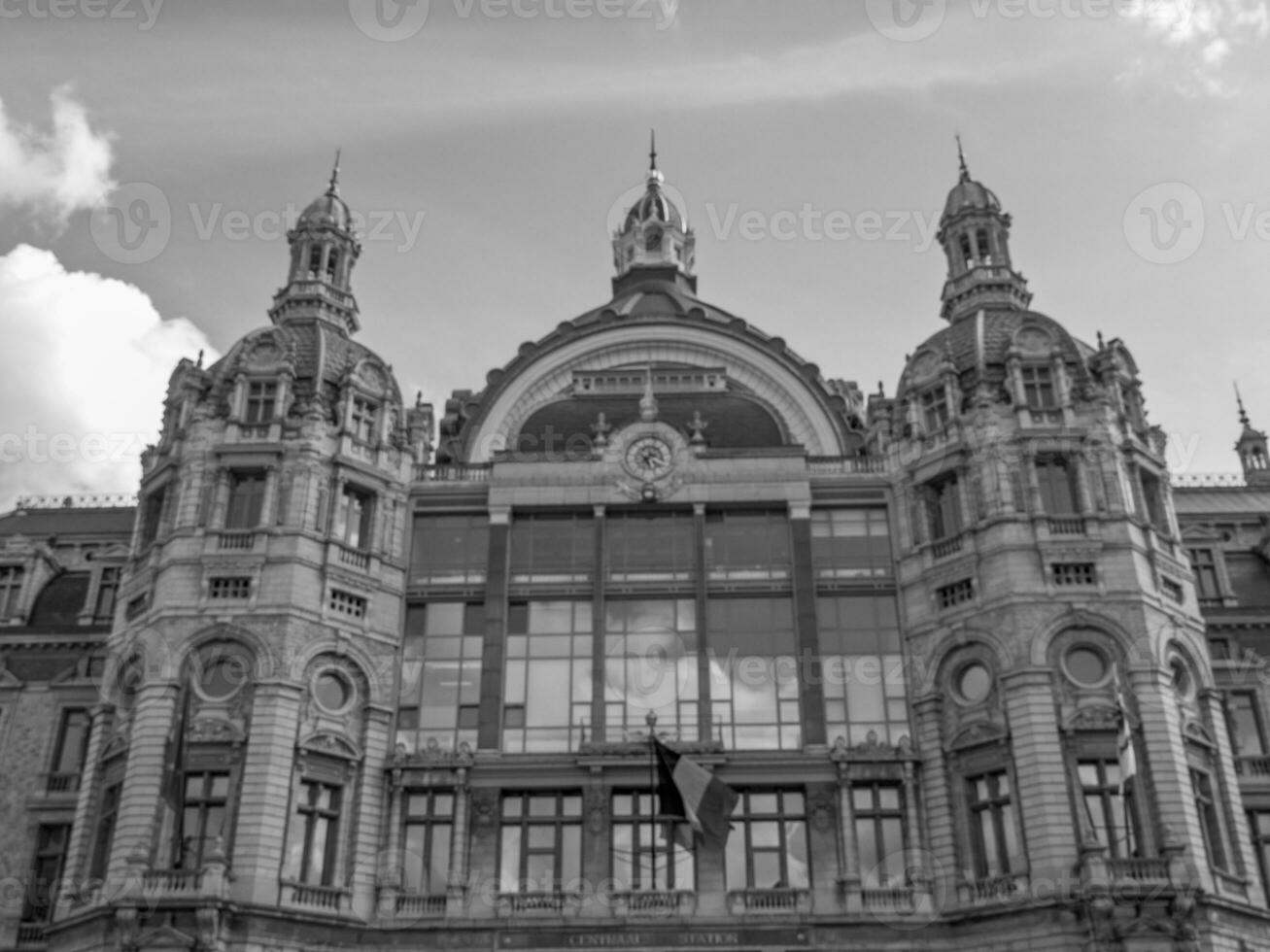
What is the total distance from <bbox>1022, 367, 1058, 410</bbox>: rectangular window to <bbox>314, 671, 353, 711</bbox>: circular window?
27729 mm

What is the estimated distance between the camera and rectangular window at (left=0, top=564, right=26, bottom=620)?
57.3m

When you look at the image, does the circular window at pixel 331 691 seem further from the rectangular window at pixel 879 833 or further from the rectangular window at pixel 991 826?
the rectangular window at pixel 991 826

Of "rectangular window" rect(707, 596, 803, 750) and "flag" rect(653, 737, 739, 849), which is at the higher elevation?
"rectangular window" rect(707, 596, 803, 750)

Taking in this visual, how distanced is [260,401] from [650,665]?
18.6m

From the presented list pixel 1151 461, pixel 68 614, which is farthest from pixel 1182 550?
pixel 68 614

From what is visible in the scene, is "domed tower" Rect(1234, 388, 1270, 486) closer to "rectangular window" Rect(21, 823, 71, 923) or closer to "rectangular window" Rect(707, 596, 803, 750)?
"rectangular window" Rect(707, 596, 803, 750)

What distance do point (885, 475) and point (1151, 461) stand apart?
1017cm

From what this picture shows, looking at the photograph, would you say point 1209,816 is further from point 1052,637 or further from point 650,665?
point 650,665

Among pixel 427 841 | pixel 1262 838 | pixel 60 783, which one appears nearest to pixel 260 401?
pixel 60 783

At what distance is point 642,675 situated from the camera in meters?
49.5

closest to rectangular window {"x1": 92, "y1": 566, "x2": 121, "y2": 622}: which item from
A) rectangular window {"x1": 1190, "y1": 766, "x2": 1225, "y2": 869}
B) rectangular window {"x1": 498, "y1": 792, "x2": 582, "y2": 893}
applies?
rectangular window {"x1": 498, "y1": 792, "x2": 582, "y2": 893}

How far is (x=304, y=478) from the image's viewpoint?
50.1 metres

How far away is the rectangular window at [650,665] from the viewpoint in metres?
48.5

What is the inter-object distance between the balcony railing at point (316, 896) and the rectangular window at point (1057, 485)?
93.1 ft
